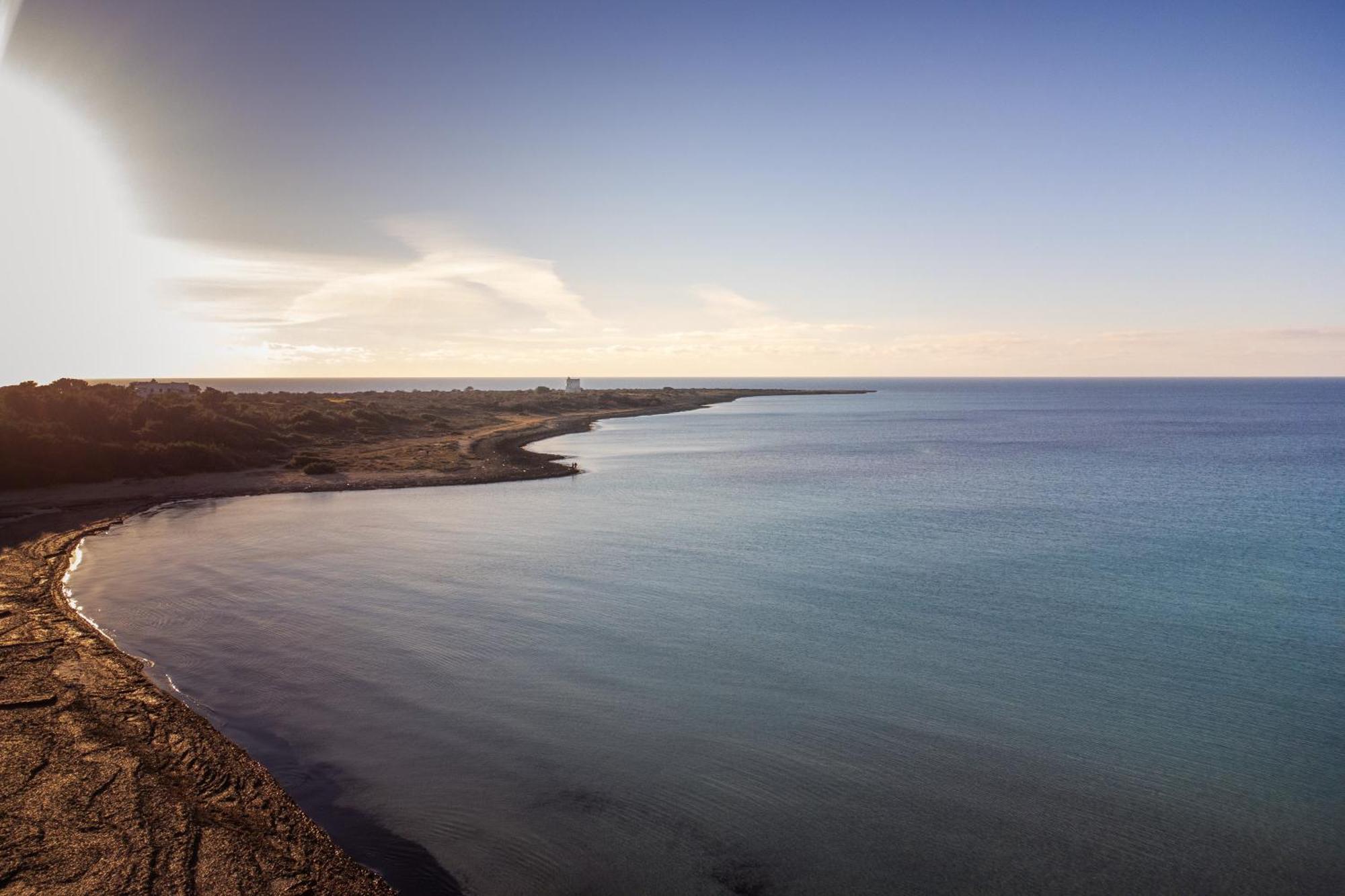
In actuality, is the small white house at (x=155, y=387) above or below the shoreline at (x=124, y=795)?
above

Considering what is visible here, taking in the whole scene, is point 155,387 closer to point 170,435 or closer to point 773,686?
point 170,435

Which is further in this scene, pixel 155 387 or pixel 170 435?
pixel 155 387

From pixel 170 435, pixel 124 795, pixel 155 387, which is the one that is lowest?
pixel 124 795

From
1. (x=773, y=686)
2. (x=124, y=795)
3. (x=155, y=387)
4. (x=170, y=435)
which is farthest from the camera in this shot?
(x=155, y=387)

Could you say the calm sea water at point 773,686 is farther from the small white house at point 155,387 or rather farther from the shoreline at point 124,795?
the small white house at point 155,387

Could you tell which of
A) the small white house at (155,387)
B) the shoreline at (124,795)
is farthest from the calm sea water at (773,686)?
the small white house at (155,387)

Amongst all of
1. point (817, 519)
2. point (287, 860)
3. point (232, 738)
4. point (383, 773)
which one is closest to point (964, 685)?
point (383, 773)

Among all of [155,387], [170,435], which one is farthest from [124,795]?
[155,387]

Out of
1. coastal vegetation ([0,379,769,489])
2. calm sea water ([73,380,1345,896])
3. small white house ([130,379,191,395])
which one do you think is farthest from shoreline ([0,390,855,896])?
small white house ([130,379,191,395])

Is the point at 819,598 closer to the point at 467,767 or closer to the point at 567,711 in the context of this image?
the point at 567,711
